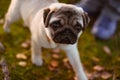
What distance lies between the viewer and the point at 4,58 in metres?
2.35

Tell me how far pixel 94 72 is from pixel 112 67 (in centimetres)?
15

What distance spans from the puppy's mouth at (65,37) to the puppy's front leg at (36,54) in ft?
1.07

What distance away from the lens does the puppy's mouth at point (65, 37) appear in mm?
1825

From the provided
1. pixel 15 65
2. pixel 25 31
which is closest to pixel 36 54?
pixel 15 65

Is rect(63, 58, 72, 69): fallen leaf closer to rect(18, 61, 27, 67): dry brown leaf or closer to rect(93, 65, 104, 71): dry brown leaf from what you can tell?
rect(93, 65, 104, 71): dry brown leaf

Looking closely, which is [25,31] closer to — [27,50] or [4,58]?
[27,50]

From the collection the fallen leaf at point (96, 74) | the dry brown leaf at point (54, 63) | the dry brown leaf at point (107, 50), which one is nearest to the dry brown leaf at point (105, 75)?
the fallen leaf at point (96, 74)

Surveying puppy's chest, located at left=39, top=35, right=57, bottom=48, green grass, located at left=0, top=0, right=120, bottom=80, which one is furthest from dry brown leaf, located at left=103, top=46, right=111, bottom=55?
puppy's chest, located at left=39, top=35, right=57, bottom=48

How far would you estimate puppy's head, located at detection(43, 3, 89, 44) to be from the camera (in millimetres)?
1808

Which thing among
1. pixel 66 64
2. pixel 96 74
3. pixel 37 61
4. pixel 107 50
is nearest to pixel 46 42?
pixel 37 61

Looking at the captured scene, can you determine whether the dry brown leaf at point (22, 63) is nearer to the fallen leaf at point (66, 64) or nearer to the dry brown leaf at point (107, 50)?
the fallen leaf at point (66, 64)

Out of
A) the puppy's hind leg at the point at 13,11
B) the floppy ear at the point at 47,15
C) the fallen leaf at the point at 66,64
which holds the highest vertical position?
the puppy's hind leg at the point at 13,11

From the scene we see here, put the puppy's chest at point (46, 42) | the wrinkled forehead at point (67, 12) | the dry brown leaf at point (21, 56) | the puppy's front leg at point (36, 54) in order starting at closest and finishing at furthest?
the wrinkled forehead at point (67, 12) < the puppy's chest at point (46, 42) < the puppy's front leg at point (36, 54) < the dry brown leaf at point (21, 56)

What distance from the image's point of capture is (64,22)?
1.81 m
